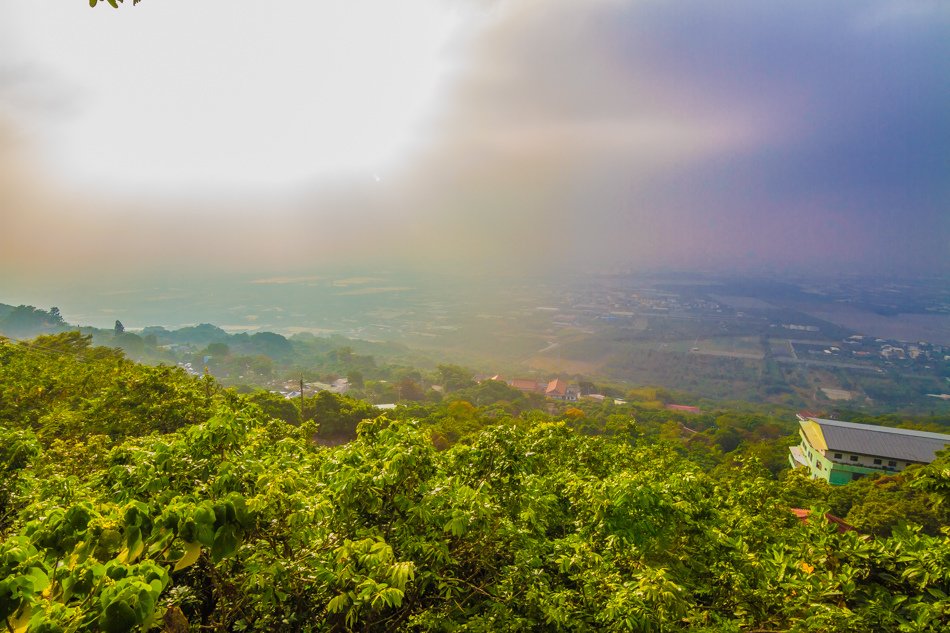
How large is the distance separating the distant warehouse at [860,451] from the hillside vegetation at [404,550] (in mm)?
24308

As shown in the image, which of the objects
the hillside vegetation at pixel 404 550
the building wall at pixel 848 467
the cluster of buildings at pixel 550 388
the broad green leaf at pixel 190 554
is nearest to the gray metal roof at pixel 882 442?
the building wall at pixel 848 467

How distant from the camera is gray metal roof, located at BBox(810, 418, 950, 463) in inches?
885

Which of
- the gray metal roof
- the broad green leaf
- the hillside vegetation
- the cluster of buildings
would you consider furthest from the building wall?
the cluster of buildings

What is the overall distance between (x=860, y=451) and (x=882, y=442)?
104 inches

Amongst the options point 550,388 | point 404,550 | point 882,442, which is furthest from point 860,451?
point 550,388

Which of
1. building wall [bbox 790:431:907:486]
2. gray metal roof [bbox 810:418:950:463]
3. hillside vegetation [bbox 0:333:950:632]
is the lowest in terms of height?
building wall [bbox 790:431:907:486]

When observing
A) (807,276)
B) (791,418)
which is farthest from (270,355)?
(807,276)

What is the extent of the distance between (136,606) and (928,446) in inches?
1362

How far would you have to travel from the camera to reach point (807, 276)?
643 feet

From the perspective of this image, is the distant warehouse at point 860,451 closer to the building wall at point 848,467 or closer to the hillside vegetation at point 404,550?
the building wall at point 848,467

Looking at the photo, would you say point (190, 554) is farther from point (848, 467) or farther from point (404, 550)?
point (848, 467)

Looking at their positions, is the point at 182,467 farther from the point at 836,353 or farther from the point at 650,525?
the point at 836,353

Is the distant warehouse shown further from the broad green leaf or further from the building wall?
the broad green leaf

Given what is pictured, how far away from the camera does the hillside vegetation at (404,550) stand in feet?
8.36
